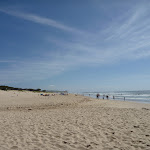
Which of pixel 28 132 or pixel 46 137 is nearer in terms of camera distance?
pixel 46 137

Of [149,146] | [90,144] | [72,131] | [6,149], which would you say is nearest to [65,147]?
[90,144]

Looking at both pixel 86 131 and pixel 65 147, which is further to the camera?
pixel 86 131

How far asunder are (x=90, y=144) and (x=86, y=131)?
148 cm

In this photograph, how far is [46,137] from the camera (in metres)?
5.91

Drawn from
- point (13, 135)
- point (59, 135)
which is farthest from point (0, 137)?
point (59, 135)

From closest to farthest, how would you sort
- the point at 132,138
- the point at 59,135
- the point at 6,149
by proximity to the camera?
the point at 6,149 < the point at 132,138 < the point at 59,135

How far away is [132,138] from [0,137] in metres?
6.18

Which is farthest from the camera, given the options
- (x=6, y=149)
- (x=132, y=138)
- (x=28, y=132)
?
(x=28, y=132)

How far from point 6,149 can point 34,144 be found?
1.03 metres

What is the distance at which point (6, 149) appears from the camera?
187 inches

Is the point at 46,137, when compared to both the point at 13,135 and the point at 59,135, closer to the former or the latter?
the point at 59,135

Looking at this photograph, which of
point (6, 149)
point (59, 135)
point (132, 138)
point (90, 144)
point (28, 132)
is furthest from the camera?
point (28, 132)

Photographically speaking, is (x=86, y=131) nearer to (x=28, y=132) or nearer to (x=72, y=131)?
(x=72, y=131)

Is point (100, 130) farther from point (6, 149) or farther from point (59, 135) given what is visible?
point (6, 149)
